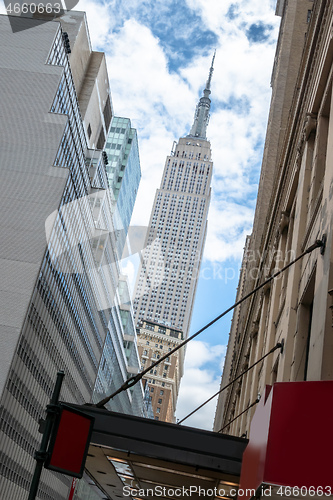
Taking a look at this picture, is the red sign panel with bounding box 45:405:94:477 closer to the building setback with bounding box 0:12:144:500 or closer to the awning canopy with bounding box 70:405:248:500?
the awning canopy with bounding box 70:405:248:500

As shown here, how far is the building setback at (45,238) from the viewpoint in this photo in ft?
242

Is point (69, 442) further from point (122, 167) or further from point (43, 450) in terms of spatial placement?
point (122, 167)

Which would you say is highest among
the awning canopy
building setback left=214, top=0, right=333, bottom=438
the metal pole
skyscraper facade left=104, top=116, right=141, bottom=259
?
skyscraper facade left=104, top=116, right=141, bottom=259

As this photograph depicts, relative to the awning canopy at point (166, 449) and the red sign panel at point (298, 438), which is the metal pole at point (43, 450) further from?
the awning canopy at point (166, 449)

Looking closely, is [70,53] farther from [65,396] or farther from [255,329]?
[255,329]

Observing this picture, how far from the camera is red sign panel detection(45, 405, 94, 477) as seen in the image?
19.1 ft

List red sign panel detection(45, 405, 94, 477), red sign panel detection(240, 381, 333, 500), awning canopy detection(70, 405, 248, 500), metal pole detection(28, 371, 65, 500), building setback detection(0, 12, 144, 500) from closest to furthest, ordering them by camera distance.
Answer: red sign panel detection(240, 381, 333, 500), metal pole detection(28, 371, 65, 500), red sign panel detection(45, 405, 94, 477), awning canopy detection(70, 405, 248, 500), building setback detection(0, 12, 144, 500)

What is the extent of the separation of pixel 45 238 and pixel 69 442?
2915 inches

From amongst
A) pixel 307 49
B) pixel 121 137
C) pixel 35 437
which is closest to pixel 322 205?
pixel 307 49

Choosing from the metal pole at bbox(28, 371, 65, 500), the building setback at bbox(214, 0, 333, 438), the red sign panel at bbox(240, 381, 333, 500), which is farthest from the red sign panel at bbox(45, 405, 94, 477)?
the building setback at bbox(214, 0, 333, 438)

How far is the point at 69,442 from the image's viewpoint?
602cm

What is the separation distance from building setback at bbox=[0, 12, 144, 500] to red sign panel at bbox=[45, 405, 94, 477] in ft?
213

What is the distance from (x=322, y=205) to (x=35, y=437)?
77524 mm

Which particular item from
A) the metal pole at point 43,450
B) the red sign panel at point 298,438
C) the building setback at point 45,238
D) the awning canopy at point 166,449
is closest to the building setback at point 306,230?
the red sign panel at point 298,438
